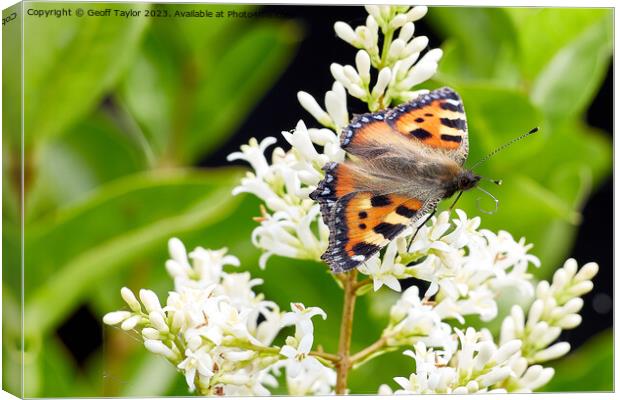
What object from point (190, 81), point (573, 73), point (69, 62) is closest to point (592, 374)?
point (573, 73)

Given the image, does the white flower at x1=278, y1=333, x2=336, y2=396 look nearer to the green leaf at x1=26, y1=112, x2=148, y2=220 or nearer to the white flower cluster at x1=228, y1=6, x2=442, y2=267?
the white flower cluster at x1=228, y1=6, x2=442, y2=267

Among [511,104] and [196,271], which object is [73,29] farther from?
[511,104]

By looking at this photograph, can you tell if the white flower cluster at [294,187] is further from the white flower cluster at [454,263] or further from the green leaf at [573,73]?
the green leaf at [573,73]

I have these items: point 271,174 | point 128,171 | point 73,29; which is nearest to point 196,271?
point 271,174

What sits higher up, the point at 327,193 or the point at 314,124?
the point at 314,124

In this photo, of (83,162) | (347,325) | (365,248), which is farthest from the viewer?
(83,162)

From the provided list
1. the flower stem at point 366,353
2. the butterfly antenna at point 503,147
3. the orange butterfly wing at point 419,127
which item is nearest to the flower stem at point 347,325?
the flower stem at point 366,353

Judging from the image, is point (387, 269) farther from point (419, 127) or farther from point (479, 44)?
point (479, 44)
